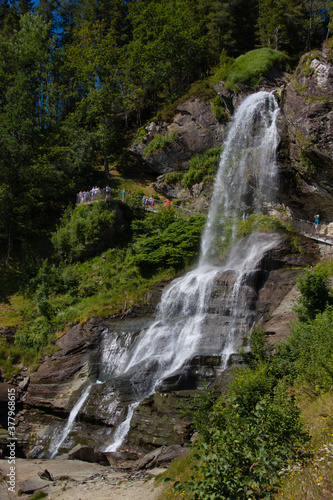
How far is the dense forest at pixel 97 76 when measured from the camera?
1114 inches

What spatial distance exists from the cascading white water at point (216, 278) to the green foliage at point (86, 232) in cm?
667

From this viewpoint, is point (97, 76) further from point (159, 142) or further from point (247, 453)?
point (247, 453)

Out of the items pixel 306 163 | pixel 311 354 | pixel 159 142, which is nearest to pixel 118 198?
pixel 159 142

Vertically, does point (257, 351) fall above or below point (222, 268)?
below

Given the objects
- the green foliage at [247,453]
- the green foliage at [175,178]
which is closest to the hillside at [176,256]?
the green foliage at [247,453]

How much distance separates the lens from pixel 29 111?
29938mm

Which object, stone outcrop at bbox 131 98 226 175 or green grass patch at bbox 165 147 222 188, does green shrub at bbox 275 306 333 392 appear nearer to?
green grass patch at bbox 165 147 222 188

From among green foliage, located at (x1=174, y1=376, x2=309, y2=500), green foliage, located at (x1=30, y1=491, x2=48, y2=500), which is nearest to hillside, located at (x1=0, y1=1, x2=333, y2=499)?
green foliage, located at (x1=174, y1=376, x2=309, y2=500)

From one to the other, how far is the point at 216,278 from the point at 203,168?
13.1 meters

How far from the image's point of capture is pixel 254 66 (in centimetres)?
3050

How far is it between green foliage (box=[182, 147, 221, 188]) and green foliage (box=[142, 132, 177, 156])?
2.93 metres

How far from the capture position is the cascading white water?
1544 centimetres

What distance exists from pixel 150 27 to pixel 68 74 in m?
9.05

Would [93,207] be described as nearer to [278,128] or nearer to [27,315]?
[27,315]
